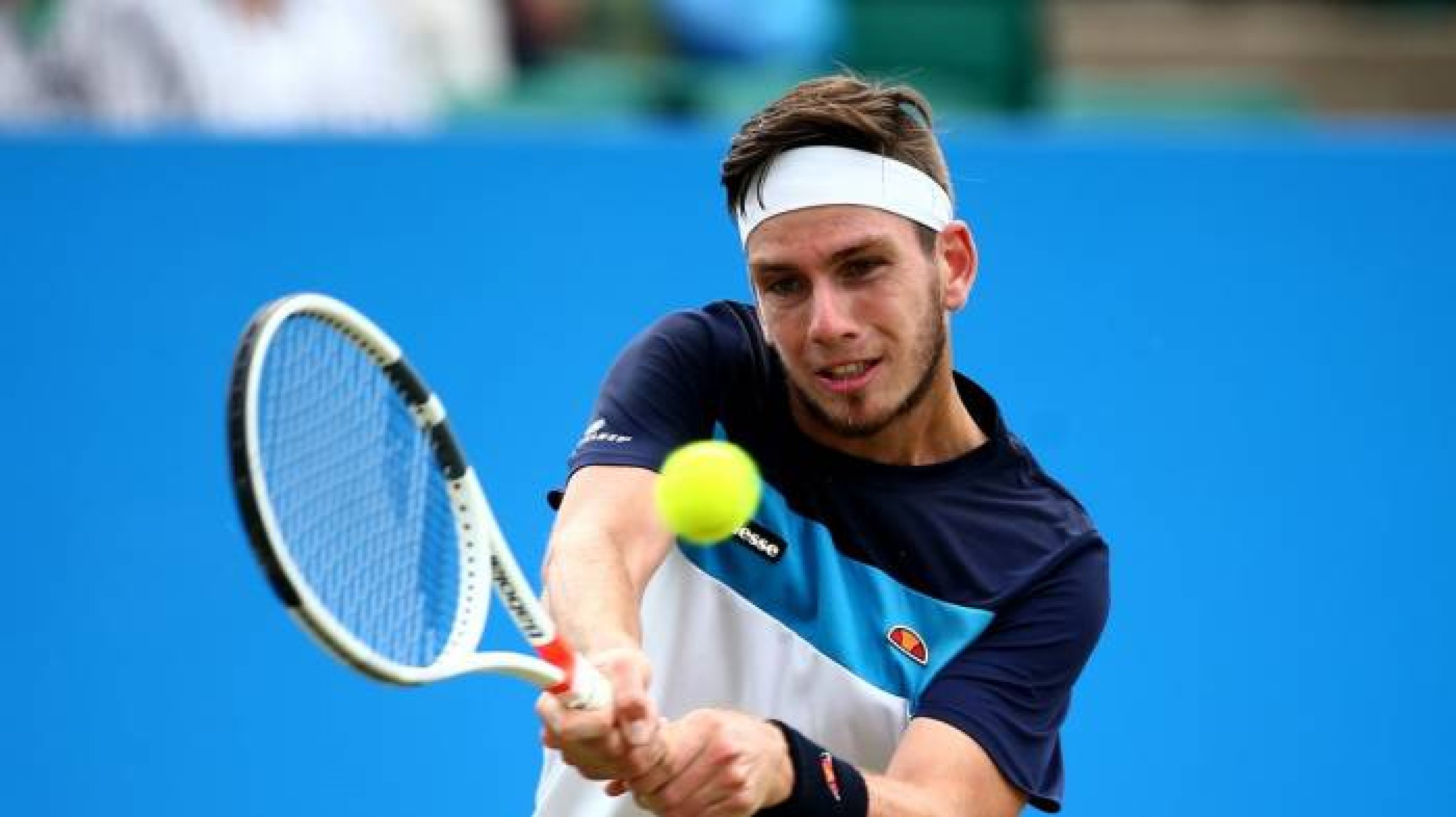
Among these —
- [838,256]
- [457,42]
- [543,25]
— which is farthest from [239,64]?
[838,256]

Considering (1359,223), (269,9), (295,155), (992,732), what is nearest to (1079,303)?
(1359,223)

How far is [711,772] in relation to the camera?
2309mm

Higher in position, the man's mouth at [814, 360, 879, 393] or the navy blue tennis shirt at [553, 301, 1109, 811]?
the man's mouth at [814, 360, 879, 393]

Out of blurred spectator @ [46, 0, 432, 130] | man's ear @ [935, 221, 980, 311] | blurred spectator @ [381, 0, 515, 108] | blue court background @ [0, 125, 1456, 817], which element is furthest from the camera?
blurred spectator @ [381, 0, 515, 108]

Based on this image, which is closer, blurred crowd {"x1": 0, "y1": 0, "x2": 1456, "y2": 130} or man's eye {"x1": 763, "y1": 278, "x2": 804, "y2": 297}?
man's eye {"x1": 763, "y1": 278, "x2": 804, "y2": 297}

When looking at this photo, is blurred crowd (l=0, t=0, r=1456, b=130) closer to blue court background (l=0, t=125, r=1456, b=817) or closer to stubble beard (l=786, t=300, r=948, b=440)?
blue court background (l=0, t=125, r=1456, b=817)

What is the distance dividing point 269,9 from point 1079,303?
2.45 m

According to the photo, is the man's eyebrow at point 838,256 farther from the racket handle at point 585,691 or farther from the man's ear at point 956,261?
the racket handle at point 585,691

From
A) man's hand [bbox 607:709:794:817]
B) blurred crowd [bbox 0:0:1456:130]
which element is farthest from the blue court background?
man's hand [bbox 607:709:794:817]

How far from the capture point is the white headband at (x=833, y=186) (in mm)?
2691

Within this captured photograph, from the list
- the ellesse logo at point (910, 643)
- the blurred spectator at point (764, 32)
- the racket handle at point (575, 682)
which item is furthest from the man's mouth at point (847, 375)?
the blurred spectator at point (764, 32)

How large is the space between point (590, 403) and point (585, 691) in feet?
7.17

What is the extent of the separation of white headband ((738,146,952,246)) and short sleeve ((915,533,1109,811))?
504mm

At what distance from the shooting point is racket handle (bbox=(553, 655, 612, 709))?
7.41 feet
